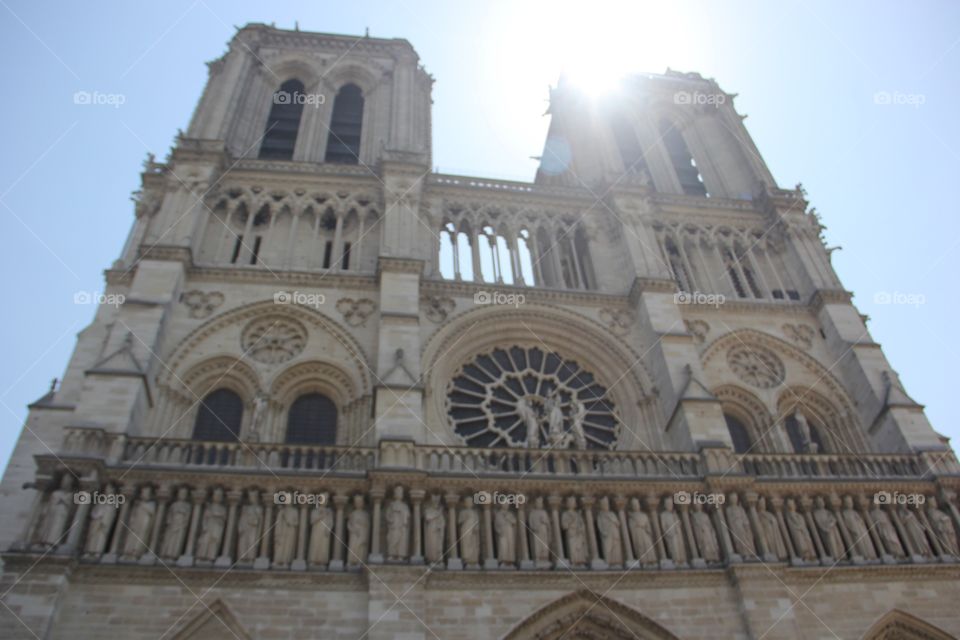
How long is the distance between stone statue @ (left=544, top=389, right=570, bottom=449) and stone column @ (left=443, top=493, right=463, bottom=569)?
2.36 meters

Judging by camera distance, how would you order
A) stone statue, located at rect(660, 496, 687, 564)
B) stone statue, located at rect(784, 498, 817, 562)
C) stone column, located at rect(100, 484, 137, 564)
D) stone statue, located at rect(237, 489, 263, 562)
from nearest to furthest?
1. stone column, located at rect(100, 484, 137, 564)
2. stone statue, located at rect(237, 489, 263, 562)
3. stone statue, located at rect(660, 496, 687, 564)
4. stone statue, located at rect(784, 498, 817, 562)

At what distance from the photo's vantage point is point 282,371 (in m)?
15.3

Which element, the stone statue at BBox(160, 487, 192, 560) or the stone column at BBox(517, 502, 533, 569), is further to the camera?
the stone column at BBox(517, 502, 533, 569)

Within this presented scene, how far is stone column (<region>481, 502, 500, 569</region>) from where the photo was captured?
12031mm

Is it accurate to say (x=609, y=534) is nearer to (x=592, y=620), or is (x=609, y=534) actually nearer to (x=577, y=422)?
(x=592, y=620)

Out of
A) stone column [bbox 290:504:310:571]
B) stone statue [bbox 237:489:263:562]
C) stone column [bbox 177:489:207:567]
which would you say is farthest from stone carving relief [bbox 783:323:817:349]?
stone column [bbox 177:489:207:567]

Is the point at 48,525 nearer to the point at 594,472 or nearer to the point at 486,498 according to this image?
the point at 486,498

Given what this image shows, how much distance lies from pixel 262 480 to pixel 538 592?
177 inches

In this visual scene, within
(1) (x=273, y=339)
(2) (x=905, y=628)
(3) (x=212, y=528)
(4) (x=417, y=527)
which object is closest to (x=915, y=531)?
(2) (x=905, y=628)

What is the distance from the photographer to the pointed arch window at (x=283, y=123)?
859 inches

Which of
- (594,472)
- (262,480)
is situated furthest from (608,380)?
(262,480)

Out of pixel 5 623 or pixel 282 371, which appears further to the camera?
pixel 282 371

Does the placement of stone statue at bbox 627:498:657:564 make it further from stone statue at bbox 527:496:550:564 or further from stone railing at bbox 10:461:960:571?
stone statue at bbox 527:496:550:564

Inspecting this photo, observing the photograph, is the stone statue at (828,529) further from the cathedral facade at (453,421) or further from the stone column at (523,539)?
the stone column at (523,539)
